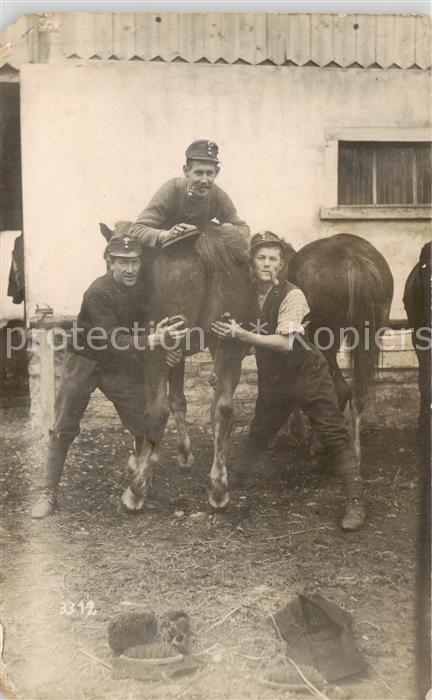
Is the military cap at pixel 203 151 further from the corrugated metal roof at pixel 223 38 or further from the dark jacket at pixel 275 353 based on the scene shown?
the dark jacket at pixel 275 353

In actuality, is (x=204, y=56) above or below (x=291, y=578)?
above

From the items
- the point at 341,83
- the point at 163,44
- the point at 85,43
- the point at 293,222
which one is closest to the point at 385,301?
the point at 293,222

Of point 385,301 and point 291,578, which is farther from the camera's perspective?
point 385,301

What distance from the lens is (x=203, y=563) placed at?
309 centimetres

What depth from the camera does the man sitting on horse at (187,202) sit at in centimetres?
313

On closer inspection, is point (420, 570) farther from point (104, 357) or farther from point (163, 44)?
point (163, 44)

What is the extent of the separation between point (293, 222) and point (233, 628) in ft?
6.17

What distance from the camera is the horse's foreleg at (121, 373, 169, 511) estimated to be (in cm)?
320

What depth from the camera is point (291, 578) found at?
10.0 ft

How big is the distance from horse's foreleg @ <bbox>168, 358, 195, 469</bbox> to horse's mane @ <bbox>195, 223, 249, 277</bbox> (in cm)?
50

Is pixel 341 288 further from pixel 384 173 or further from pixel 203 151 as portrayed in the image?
pixel 203 151

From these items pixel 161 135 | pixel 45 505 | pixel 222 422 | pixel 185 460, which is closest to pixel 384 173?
pixel 161 135

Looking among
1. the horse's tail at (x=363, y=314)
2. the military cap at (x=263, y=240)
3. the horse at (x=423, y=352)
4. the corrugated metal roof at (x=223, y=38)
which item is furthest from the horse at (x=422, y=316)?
the corrugated metal roof at (x=223, y=38)

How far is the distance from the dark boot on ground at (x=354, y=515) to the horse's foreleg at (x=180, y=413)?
77 cm
